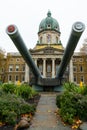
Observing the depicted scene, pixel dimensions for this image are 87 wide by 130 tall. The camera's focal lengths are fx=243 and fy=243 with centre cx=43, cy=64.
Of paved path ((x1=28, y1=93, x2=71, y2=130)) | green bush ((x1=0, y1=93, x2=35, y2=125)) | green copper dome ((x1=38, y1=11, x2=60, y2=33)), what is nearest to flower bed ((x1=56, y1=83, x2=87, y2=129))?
paved path ((x1=28, y1=93, x2=71, y2=130))

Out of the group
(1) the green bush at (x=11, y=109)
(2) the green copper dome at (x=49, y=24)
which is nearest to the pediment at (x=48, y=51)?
(2) the green copper dome at (x=49, y=24)

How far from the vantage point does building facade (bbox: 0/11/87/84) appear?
78375mm

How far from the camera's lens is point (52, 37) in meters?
85.6

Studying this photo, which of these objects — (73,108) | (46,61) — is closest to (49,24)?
(46,61)

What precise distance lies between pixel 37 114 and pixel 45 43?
76308 millimetres

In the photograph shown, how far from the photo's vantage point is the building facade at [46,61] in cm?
7838

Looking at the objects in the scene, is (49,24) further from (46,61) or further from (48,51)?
(46,61)

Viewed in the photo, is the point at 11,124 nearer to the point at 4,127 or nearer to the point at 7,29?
the point at 4,127

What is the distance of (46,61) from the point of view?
8212 cm

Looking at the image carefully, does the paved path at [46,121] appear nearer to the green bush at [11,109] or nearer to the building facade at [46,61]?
the green bush at [11,109]

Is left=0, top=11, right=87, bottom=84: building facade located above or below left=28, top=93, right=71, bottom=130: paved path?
above

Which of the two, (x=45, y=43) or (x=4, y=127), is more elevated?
(x=45, y=43)

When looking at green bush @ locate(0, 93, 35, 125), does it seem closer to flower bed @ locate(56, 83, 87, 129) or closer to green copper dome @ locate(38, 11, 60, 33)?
flower bed @ locate(56, 83, 87, 129)

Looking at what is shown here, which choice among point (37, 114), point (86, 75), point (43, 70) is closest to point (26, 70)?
point (43, 70)
